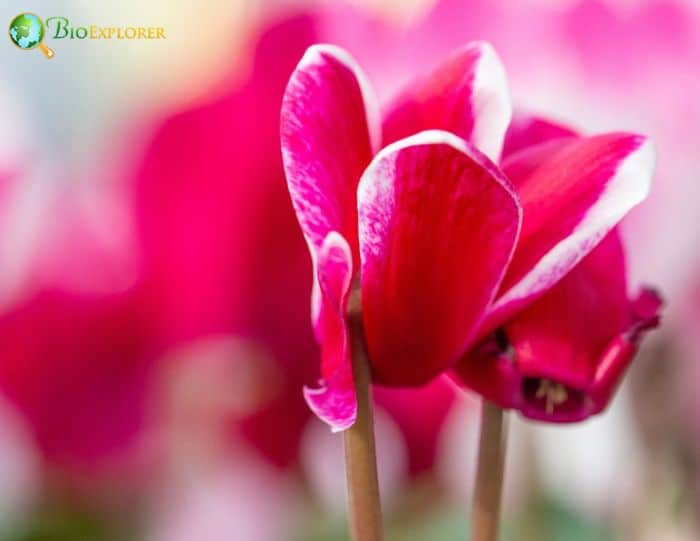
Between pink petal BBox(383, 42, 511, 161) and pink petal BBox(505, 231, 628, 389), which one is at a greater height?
pink petal BBox(383, 42, 511, 161)

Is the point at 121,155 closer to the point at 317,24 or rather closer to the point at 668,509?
the point at 317,24

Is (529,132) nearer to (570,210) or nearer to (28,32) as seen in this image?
(570,210)

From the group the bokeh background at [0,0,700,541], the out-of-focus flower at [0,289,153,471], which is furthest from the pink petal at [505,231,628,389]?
the out-of-focus flower at [0,289,153,471]

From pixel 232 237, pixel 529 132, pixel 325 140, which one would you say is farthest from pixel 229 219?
pixel 529 132

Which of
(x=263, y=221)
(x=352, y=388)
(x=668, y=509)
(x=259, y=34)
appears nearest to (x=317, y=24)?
(x=259, y=34)

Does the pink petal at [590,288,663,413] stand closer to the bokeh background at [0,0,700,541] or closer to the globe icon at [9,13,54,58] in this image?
the bokeh background at [0,0,700,541]

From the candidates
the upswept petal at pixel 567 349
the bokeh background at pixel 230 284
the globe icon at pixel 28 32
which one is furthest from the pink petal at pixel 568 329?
the globe icon at pixel 28 32

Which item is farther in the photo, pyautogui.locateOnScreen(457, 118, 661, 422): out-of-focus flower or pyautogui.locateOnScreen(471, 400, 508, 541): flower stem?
pyautogui.locateOnScreen(471, 400, 508, 541): flower stem
